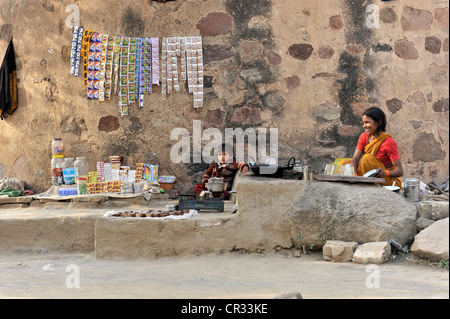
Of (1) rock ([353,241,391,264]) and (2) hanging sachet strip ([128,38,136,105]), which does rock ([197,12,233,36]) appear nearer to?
(2) hanging sachet strip ([128,38,136,105])

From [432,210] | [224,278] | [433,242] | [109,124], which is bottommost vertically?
[224,278]

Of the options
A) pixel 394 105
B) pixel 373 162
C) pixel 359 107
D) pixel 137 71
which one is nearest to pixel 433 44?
pixel 394 105

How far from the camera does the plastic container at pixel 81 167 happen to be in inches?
292

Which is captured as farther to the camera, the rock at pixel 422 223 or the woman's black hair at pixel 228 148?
the woman's black hair at pixel 228 148

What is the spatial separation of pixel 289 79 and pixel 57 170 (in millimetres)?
3223

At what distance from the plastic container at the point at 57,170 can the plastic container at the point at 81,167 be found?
0.22 m

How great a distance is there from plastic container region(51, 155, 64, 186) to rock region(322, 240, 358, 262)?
12.6 ft

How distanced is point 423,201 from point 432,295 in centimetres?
178

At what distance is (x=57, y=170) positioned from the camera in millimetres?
7480

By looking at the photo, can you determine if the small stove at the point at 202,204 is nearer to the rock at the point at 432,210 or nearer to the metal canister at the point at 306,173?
the metal canister at the point at 306,173

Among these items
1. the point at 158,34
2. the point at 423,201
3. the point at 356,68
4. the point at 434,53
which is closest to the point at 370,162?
the point at 423,201

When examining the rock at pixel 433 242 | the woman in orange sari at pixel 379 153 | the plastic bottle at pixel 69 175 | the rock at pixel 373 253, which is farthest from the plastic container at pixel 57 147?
the rock at pixel 433 242

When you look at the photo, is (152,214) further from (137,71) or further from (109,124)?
(137,71)
